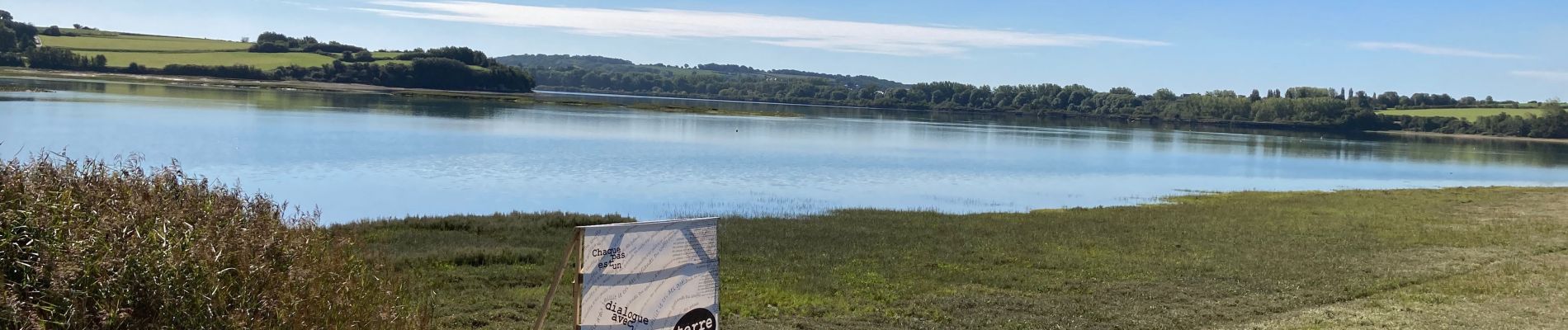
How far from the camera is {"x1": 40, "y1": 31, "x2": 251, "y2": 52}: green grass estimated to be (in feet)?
488

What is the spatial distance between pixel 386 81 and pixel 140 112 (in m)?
103

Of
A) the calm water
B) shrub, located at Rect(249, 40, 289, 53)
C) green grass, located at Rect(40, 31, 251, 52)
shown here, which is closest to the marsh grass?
the calm water

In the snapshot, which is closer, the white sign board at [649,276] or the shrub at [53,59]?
the white sign board at [649,276]

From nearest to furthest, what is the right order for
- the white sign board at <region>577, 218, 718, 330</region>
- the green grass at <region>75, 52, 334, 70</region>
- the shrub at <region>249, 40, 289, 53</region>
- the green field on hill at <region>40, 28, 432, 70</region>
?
the white sign board at <region>577, 218, 718, 330</region>, the green grass at <region>75, 52, 334, 70</region>, the green field on hill at <region>40, 28, 432, 70</region>, the shrub at <region>249, 40, 289, 53</region>

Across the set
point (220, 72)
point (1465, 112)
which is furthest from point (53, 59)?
point (1465, 112)

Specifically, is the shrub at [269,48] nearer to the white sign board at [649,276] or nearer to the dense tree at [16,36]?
the dense tree at [16,36]

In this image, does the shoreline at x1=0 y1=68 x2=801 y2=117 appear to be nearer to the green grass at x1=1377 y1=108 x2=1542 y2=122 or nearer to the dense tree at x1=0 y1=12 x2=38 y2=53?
the dense tree at x1=0 y1=12 x2=38 y2=53

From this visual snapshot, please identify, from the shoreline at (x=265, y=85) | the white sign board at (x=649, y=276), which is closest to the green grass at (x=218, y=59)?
the shoreline at (x=265, y=85)

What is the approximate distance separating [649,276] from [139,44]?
175157 mm

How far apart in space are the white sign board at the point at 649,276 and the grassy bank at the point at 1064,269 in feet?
13.9

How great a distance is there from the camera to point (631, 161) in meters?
50.5

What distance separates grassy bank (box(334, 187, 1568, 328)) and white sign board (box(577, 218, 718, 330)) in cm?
425

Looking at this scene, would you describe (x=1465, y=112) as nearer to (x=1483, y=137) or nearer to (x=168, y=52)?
(x=1483, y=137)

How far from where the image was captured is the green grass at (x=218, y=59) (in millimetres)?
142875
